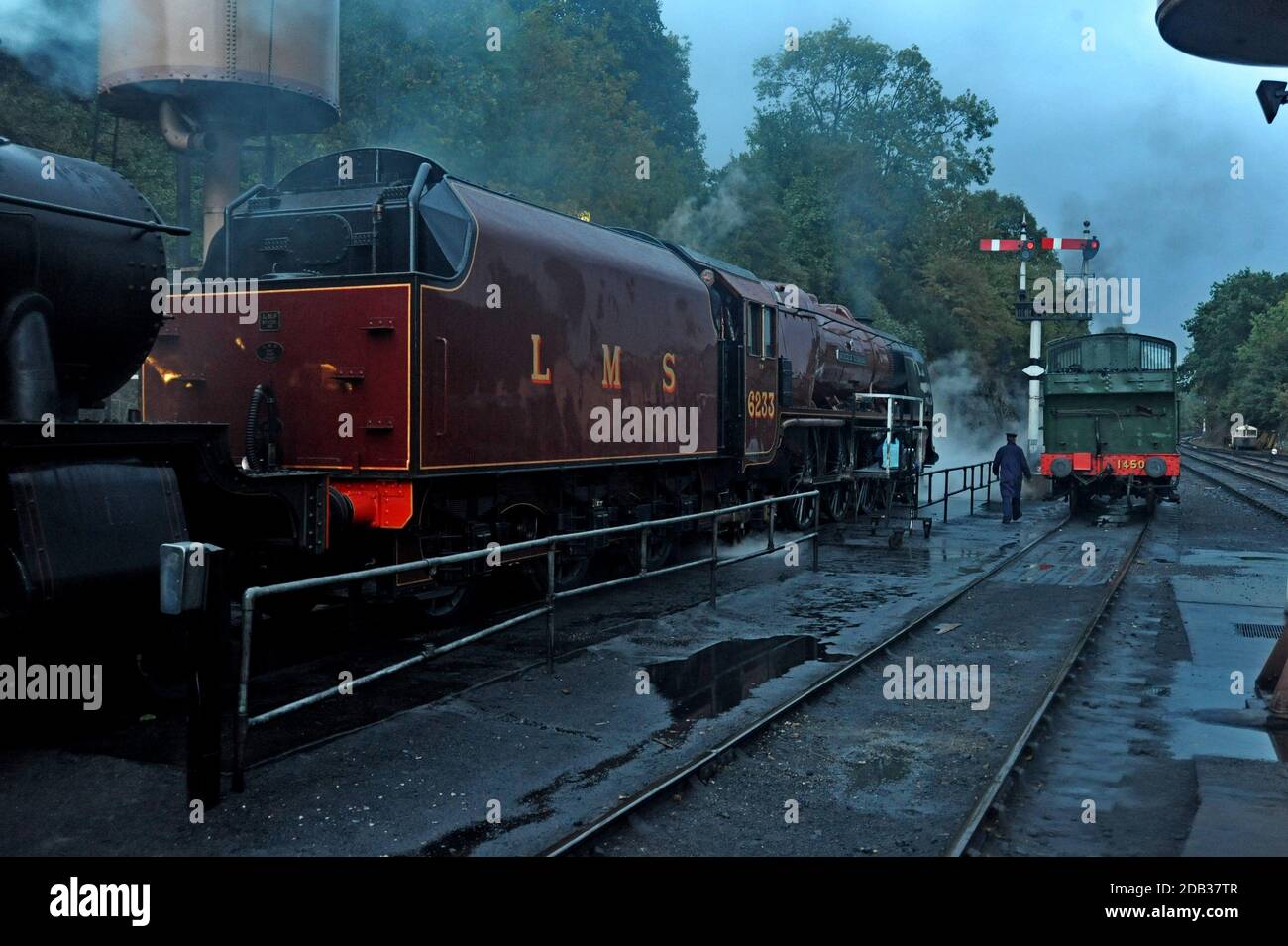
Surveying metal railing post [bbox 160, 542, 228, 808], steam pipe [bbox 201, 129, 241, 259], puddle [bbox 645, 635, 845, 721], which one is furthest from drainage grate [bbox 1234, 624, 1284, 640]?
steam pipe [bbox 201, 129, 241, 259]

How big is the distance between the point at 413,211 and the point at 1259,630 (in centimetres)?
787

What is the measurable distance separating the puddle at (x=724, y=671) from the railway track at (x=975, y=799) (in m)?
0.42

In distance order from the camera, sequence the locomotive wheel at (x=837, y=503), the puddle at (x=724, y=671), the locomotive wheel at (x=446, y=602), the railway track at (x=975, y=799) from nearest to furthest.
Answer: the railway track at (x=975, y=799) < the puddle at (x=724, y=671) < the locomotive wheel at (x=446, y=602) < the locomotive wheel at (x=837, y=503)

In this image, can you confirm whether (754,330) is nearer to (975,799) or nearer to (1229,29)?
(1229,29)

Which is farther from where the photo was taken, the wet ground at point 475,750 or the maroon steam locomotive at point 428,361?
the maroon steam locomotive at point 428,361

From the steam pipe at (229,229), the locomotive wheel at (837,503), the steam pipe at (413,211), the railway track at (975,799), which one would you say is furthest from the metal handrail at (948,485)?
the steam pipe at (229,229)

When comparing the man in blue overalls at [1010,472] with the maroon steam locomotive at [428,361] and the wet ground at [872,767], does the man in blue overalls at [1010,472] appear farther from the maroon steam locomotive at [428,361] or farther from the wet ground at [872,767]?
the wet ground at [872,767]

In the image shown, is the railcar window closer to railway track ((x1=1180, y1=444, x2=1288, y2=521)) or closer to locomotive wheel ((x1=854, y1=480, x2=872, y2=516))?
railway track ((x1=1180, y1=444, x2=1288, y2=521))

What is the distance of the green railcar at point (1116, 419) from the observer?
2056 centimetres

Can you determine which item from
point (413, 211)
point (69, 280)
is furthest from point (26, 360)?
point (413, 211)

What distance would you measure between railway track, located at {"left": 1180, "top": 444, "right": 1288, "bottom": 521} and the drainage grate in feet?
37.6

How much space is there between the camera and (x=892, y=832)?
5.03m

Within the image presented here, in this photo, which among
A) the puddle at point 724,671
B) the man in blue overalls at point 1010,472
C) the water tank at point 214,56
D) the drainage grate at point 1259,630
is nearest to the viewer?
the puddle at point 724,671

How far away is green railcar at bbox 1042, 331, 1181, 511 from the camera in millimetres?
20562
